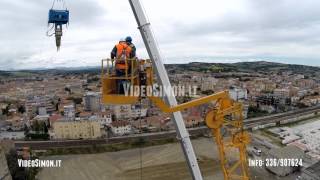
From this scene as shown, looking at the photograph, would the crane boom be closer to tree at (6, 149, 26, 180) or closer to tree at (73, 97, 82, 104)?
tree at (6, 149, 26, 180)

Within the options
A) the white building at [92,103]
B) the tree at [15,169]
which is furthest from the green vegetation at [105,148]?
the white building at [92,103]

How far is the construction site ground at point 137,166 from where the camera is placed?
19.3 meters

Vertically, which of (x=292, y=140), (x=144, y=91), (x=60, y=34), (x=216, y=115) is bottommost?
(x=292, y=140)

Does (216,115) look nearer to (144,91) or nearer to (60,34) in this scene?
(144,91)

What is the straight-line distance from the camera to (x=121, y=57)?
5.06 metres

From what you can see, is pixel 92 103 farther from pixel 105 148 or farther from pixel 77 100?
pixel 105 148

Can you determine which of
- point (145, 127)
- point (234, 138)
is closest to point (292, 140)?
point (145, 127)

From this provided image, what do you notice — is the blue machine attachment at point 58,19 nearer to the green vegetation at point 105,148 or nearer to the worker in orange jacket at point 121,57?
the worker in orange jacket at point 121,57

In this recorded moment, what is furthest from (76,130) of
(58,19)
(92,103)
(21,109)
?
(58,19)

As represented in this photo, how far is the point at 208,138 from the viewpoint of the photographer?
2841cm

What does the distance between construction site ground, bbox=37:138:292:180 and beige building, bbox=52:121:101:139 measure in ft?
16.0

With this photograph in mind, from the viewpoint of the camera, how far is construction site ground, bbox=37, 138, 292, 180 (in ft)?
63.3

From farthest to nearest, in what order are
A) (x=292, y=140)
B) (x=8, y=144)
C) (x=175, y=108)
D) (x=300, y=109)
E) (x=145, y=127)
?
(x=300, y=109) < (x=145, y=127) < (x=292, y=140) < (x=8, y=144) < (x=175, y=108)

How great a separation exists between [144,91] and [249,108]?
37.1 metres
